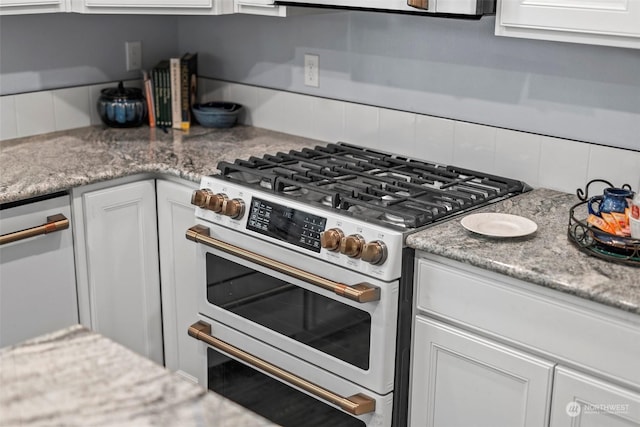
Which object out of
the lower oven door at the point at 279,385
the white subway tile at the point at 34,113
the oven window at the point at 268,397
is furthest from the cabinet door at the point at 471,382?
the white subway tile at the point at 34,113

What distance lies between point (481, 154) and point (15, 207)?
4.63 ft

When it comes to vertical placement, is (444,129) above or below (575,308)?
above

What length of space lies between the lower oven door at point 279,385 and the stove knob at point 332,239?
1.21 feet

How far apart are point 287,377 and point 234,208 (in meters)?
0.50

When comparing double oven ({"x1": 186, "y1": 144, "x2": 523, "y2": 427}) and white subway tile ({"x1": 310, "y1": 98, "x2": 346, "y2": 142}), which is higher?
white subway tile ({"x1": 310, "y1": 98, "x2": 346, "y2": 142})

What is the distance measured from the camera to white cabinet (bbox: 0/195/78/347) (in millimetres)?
2475

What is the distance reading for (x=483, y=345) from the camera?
6.63ft

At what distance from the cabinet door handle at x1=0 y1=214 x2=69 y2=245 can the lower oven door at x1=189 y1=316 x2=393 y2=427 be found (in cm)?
51

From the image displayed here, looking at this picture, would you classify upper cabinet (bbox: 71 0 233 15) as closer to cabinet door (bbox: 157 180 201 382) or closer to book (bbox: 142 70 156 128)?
book (bbox: 142 70 156 128)

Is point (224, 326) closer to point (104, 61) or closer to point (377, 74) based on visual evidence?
point (377, 74)

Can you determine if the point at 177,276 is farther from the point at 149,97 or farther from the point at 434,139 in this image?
the point at 434,139

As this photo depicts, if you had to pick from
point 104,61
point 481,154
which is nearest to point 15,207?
point 104,61

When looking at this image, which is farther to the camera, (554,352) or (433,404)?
(433,404)

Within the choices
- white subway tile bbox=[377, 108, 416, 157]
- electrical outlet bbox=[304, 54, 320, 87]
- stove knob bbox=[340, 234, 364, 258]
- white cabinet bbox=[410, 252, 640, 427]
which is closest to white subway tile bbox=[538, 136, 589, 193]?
white subway tile bbox=[377, 108, 416, 157]
